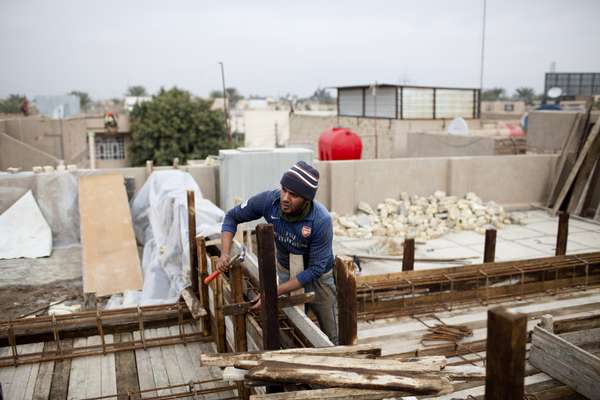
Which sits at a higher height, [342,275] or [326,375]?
[342,275]

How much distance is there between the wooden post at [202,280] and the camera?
502 centimetres

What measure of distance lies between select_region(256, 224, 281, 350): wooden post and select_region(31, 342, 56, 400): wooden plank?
191cm

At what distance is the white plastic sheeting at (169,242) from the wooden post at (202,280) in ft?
3.36

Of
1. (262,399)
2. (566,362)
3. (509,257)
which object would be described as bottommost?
(509,257)

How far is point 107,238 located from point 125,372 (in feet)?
16.7

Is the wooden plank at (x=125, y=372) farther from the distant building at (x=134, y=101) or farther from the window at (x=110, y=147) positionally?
the distant building at (x=134, y=101)

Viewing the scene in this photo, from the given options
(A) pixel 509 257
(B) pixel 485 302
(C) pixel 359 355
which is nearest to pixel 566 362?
(C) pixel 359 355

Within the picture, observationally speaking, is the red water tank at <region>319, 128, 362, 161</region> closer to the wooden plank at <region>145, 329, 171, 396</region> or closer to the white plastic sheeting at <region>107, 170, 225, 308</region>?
the white plastic sheeting at <region>107, 170, 225, 308</region>

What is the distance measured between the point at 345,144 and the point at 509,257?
21.7 feet

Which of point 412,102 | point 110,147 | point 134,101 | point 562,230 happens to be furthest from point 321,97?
point 562,230

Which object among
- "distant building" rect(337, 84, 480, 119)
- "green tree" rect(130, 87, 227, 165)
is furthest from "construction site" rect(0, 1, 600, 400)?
"green tree" rect(130, 87, 227, 165)

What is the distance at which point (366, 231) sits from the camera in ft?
38.4

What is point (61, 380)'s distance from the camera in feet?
14.3

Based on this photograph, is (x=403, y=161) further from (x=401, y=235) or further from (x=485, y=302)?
(x=485, y=302)
